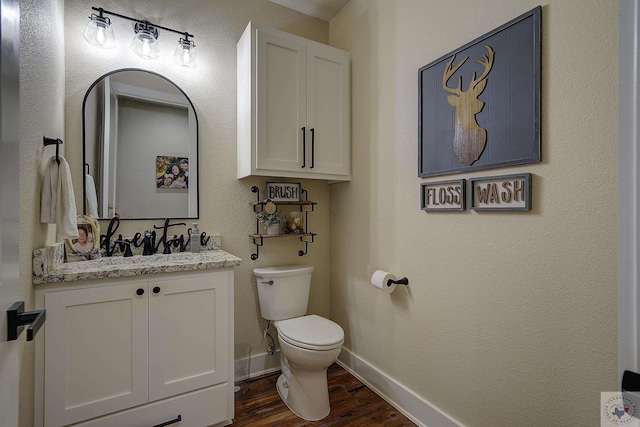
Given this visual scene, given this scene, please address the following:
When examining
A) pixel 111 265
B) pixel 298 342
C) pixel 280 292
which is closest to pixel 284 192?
pixel 280 292

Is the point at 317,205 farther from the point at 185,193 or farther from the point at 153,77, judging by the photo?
the point at 153,77

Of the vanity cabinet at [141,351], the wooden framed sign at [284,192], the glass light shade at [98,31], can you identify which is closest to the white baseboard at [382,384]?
the vanity cabinet at [141,351]

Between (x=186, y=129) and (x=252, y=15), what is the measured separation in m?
1.01

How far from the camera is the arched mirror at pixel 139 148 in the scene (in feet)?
6.01

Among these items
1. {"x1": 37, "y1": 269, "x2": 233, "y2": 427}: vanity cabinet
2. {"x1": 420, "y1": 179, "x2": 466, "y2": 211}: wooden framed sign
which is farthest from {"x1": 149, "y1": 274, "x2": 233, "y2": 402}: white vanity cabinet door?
{"x1": 420, "y1": 179, "x2": 466, "y2": 211}: wooden framed sign

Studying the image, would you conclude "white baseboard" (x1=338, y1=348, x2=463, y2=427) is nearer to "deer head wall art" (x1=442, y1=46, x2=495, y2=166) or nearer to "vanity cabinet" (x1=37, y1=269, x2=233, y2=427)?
"vanity cabinet" (x1=37, y1=269, x2=233, y2=427)

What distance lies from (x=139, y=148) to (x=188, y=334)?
119 centimetres

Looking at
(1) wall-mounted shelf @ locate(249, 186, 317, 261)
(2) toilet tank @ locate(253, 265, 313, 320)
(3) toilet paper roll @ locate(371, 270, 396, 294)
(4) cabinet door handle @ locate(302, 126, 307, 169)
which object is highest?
(4) cabinet door handle @ locate(302, 126, 307, 169)

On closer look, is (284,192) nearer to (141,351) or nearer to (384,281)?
(384,281)

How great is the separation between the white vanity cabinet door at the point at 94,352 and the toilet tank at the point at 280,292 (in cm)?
82

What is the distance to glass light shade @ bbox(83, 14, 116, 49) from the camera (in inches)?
68.9

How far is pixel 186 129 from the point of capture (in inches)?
81.6

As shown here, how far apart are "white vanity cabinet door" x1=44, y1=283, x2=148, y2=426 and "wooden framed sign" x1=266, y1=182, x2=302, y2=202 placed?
102 cm

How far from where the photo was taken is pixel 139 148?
195 cm
